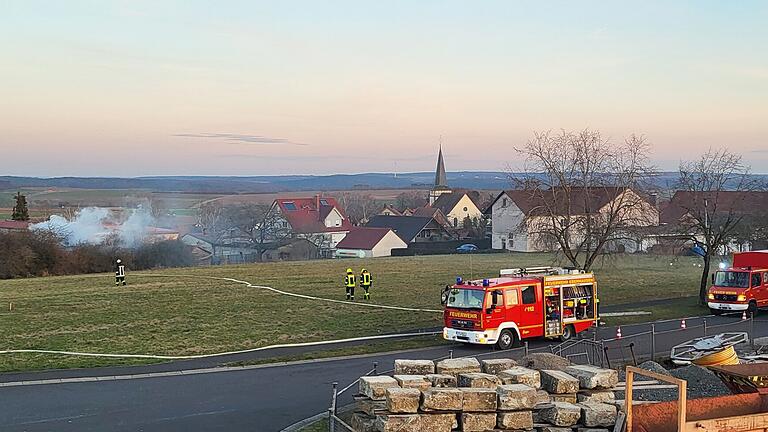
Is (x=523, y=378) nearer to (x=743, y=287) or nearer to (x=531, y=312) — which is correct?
(x=531, y=312)

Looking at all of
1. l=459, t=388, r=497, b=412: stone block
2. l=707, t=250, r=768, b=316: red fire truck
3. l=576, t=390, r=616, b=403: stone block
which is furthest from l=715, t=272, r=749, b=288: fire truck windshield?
l=459, t=388, r=497, b=412: stone block

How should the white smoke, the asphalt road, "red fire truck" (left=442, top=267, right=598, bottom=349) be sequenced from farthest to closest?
1. the white smoke
2. "red fire truck" (left=442, top=267, right=598, bottom=349)
3. the asphalt road

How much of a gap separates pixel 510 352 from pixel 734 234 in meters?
18.9

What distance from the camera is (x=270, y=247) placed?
81.6m

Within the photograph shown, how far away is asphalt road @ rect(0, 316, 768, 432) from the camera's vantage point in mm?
15094

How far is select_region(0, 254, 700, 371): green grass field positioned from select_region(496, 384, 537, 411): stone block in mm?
12891

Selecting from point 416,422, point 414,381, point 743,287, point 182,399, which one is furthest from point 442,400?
point 743,287

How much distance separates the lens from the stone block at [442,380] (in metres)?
13.0

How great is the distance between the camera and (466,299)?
23375mm

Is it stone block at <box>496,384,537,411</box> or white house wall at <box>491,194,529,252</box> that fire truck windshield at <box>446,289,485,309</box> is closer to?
stone block at <box>496,384,537,411</box>

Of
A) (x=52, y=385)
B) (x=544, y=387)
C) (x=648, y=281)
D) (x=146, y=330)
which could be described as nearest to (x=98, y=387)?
(x=52, y=385)

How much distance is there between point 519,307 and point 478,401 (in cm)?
1194

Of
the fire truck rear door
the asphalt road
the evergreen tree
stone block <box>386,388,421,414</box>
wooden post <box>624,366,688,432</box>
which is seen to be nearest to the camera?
wooden post <box>624,366,688,432</box>

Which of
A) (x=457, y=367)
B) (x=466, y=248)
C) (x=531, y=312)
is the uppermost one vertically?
(x=457, y=367)
